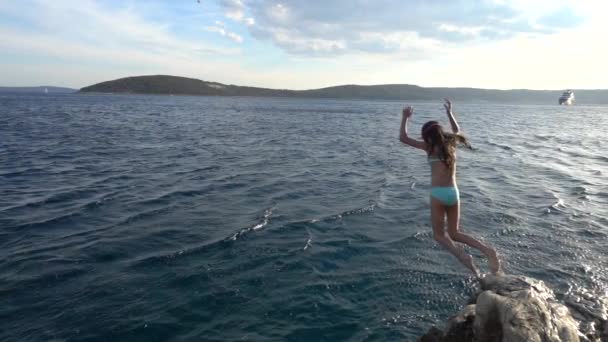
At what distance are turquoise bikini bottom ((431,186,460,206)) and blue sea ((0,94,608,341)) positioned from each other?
226cm

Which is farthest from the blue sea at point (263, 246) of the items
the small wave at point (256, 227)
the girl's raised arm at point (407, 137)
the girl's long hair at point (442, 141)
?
the girl's raised arm at point (407, 137)

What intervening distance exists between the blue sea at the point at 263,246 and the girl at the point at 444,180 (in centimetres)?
144

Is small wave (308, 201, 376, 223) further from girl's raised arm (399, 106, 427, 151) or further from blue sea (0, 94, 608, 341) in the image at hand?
girl's raised arm (399, 106, 427, 151)

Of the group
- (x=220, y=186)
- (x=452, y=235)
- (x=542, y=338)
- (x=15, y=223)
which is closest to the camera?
(x=542, y=338)

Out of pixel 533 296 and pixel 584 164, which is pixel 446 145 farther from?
pixel 584 164

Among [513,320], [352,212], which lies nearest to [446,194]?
[513,320]

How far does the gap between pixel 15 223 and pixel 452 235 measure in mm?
12888

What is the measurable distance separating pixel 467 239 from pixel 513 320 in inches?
89.0

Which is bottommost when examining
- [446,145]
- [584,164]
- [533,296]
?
[584,164]

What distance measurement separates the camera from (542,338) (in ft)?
18.3

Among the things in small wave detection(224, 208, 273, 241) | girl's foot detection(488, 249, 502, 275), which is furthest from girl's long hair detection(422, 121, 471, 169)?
small wave detection(224, 208, 273, 241)

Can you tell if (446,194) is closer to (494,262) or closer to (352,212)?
(494,262)

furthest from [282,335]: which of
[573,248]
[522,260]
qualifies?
[573,248]

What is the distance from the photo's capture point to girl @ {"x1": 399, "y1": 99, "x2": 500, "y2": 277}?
736 centimetres
